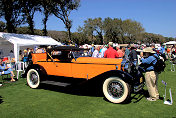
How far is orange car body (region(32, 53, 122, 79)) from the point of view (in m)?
4.70

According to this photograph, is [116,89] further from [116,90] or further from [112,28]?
[112,28]

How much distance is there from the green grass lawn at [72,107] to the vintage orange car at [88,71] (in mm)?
390

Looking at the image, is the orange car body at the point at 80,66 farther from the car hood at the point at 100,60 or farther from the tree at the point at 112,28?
the tree at the point at 112,28

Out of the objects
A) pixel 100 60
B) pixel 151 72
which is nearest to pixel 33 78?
pixel 100 60

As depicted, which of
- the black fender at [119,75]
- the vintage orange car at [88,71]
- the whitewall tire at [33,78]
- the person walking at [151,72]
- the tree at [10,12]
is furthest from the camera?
the tree at [10,12]

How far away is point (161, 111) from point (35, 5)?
Answer: 24412 millimetres

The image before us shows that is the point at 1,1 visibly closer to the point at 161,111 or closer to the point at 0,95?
the point at 0,95

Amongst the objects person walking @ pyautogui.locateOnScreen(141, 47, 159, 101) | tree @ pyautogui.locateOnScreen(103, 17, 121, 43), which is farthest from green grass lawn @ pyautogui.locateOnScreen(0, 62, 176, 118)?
tree @ pyautogui.locateOnScreen(103, 17, 121, 43)

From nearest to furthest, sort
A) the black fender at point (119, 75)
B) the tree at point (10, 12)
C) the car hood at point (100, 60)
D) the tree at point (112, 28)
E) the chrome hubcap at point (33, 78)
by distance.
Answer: the black fender at point (119, 75)
the car hood at point (100, 60)
the chrome hubcap at point (33, 78)
the tree at point (10, 12)
the tree at point (112, 28)

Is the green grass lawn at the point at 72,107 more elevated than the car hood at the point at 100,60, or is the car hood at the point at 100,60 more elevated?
the car hood at the point at 100,60

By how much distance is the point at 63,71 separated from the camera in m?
5.44

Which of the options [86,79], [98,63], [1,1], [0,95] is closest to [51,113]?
[86,79]

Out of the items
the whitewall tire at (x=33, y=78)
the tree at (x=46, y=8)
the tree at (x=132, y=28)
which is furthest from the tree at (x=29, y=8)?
the tree at (x=132, y=28)

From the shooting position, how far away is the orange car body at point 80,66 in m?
4.70
